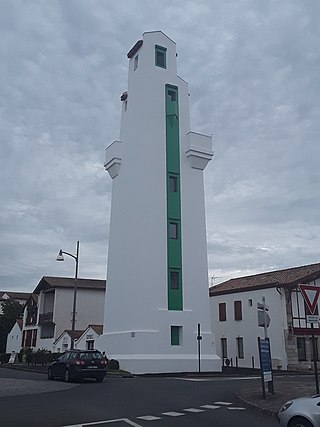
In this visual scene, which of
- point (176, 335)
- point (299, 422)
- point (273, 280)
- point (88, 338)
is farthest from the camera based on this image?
point (88, 338)

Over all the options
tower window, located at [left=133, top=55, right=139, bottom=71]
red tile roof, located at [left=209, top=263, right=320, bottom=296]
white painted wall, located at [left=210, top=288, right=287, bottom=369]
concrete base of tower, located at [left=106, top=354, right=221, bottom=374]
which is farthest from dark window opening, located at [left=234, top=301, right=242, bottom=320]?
tower window, located at [left=133, top=55, right=139, bottom=71]

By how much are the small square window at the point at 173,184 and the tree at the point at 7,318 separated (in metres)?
44.3

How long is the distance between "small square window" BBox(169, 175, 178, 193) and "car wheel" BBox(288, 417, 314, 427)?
91.6 ft

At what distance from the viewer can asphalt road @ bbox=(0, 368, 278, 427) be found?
1087 cm

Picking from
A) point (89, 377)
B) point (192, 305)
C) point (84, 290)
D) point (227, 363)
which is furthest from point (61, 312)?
point (89, 377)

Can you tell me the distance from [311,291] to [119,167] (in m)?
26.2

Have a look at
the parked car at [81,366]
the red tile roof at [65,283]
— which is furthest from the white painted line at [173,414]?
the red tile roof at [65,283]

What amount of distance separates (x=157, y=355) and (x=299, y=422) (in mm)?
24440

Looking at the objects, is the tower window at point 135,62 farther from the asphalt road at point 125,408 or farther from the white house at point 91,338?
the asphalt road at point 125,408

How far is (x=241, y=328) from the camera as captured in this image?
4159cm

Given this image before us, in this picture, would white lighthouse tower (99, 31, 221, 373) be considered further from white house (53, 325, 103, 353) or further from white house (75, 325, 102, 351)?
white house (53, 325, 103, 353)

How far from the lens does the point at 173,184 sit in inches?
1433

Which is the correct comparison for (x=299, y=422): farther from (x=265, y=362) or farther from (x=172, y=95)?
(x=172, y=95)

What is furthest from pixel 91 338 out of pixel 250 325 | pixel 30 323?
pixel 30 323
